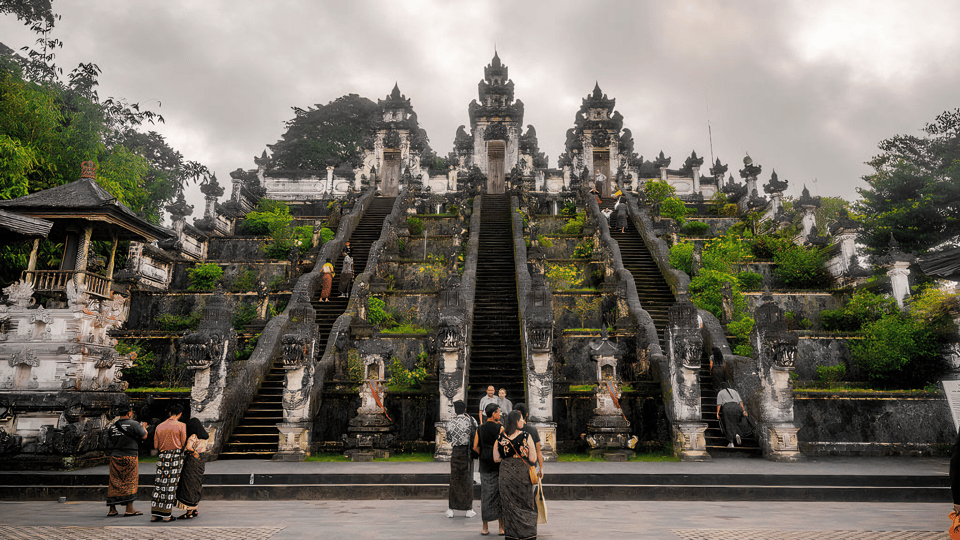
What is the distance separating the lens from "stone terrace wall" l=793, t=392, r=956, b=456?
434 inches

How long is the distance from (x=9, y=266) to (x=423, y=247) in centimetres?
1221

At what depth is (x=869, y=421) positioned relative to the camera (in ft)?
36.7

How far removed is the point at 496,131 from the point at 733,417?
85.1ft

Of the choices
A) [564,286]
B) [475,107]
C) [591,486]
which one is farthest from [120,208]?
[475,107]

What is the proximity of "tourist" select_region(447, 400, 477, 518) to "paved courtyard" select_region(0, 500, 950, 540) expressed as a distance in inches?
6.8

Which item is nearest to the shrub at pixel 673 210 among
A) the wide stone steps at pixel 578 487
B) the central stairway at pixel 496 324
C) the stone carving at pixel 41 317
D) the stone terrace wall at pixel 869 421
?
the central stairway at pixel 496 324

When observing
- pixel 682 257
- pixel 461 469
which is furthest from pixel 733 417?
pixel 682 257

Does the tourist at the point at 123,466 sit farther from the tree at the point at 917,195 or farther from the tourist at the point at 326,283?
the tree at the point at 917,195

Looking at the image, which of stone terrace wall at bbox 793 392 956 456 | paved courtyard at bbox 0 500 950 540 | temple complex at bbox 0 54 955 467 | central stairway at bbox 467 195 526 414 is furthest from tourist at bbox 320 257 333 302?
stone terrace wall at bbox 793 392 956 456

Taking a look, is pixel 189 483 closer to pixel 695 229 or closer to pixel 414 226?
pixel 414 226

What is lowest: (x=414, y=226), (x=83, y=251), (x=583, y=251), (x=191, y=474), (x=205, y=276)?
(x=191, y=474)

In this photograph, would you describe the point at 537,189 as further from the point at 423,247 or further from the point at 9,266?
the point at 9,266

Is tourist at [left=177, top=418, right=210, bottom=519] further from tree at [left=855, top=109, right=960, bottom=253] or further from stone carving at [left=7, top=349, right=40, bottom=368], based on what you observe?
tree at [left=855, top=109, right=960, bottom=253]

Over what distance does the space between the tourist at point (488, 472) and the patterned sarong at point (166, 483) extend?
3472mm
